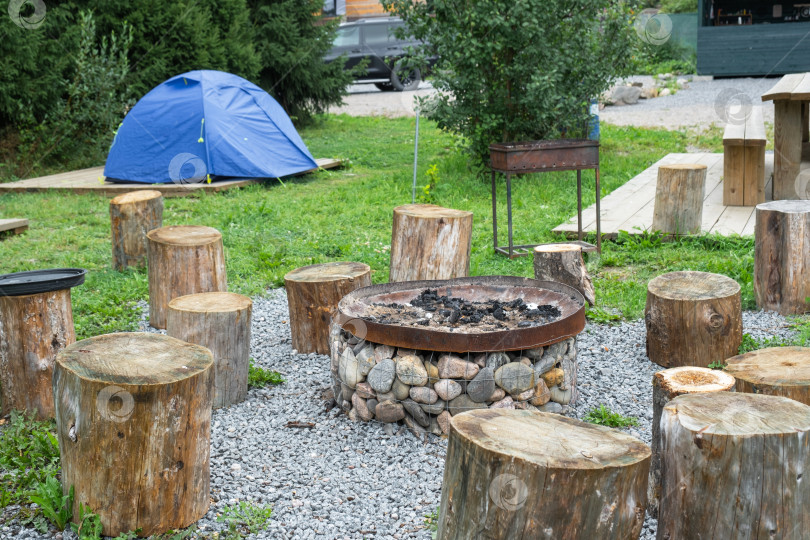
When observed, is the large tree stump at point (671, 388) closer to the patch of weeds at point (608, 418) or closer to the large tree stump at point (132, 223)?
the patch of weeds at point (608, 418)

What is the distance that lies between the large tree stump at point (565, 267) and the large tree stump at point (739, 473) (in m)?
2.84

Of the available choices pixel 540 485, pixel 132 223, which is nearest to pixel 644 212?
pixel 132 223

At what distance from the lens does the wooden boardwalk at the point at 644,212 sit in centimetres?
704

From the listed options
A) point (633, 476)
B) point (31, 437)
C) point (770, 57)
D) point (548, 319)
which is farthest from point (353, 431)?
point (770, 57)

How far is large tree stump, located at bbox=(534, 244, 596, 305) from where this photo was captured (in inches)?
209

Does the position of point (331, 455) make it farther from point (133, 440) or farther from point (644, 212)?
point (644, 212)

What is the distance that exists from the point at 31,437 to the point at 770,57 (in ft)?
66.6

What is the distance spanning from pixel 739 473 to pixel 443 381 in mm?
1505

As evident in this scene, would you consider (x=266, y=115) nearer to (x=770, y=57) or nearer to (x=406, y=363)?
(x=406, y=363)

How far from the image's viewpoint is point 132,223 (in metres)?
6.37

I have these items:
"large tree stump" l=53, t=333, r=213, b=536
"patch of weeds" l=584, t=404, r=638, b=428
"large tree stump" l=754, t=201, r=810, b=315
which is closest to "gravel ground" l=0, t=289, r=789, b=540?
"patch of weeds" l=584, t=404, r=638, b=428

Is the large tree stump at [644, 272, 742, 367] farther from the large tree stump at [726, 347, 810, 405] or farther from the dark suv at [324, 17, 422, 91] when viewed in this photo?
the dark suv at [324, 17, 422, 91]

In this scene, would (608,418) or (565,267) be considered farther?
(565,267)

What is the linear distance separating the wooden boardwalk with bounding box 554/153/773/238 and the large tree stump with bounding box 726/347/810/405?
3.61m
